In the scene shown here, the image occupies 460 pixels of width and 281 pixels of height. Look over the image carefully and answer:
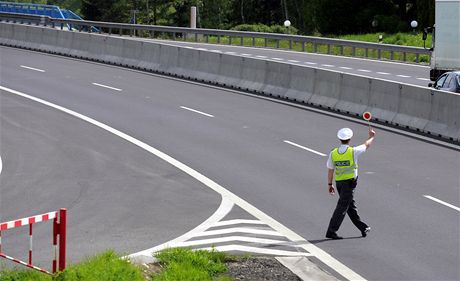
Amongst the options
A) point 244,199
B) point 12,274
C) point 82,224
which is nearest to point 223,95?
point 244,199

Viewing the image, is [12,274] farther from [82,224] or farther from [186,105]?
[186,105]

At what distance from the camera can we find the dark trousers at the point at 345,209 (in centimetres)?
1429

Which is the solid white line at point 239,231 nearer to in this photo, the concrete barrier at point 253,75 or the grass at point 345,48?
the concrete barrier at point 253,75

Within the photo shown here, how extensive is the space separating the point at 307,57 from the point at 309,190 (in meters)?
35.0

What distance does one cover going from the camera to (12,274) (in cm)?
1091

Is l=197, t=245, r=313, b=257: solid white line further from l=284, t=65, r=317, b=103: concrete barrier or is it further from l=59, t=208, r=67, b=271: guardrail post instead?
l=284, t=65, r=317, b=103: concrete barrier

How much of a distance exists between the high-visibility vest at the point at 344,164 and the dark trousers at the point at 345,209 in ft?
0.29

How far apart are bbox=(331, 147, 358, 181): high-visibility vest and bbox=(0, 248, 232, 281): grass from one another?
268 cm

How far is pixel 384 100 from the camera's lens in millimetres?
27281

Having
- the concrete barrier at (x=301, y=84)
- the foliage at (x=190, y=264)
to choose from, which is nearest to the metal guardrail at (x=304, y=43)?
the concrete barrier at (x=301, y=84)

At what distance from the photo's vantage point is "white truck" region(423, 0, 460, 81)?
37.0m

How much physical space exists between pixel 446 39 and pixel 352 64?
1091 centimetres

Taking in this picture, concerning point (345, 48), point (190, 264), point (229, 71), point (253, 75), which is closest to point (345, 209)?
point (190, 264)

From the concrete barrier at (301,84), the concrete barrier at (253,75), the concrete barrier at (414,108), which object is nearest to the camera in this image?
the concrete barrier at (414,108)
